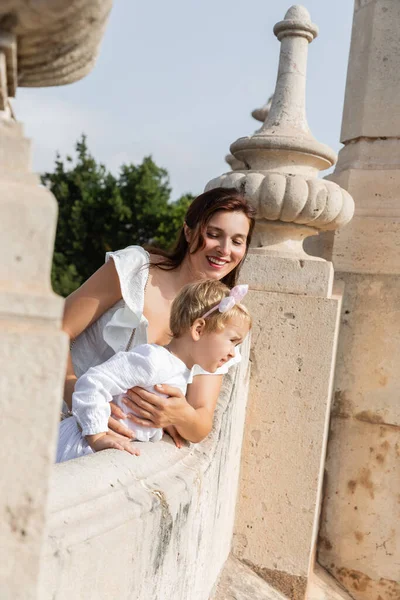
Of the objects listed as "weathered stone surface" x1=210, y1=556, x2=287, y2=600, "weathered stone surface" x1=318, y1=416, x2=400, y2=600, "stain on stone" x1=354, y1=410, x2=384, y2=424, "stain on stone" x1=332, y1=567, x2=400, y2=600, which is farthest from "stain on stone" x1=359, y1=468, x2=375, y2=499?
"weathered stone surface" x1=210, y1=556, x2=287, y2=600

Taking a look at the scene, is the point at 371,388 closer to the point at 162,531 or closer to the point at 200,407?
Answer: the point at 200,407

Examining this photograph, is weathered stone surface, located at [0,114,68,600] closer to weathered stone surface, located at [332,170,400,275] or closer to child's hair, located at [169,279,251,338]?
child's hair, located at [169,279,251,338]

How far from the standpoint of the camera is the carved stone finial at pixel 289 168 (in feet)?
11.4

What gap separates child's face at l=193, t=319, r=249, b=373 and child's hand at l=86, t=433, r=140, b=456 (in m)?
0.46

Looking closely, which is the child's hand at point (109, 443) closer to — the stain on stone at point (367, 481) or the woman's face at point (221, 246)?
the woman's face at point (221, 246)

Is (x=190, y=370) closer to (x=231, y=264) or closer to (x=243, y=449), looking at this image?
(x=231, y=264)

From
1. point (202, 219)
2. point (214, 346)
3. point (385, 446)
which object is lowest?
point (385, 446)

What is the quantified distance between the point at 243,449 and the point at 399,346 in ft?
3.39

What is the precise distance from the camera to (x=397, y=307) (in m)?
3.98

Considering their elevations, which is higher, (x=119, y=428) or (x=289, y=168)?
(x=289, y=168)

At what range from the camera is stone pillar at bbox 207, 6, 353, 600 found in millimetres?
3459

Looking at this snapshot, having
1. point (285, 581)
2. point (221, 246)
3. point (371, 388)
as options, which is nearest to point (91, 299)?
point (221, 246)

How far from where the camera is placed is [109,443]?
7.15ft

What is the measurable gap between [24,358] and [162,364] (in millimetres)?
1401
